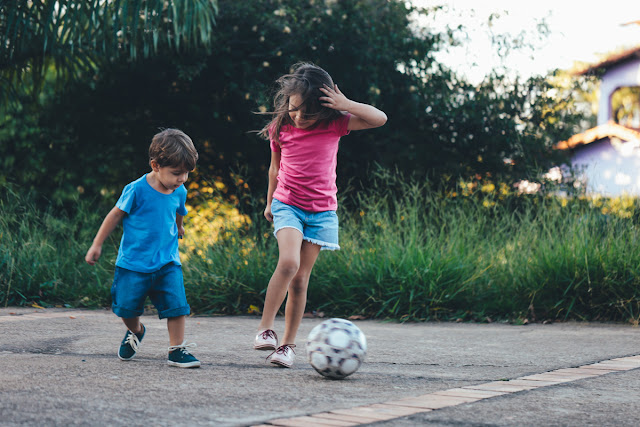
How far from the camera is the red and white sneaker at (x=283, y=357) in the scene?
3688 millimetres

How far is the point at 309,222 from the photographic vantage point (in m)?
3.92

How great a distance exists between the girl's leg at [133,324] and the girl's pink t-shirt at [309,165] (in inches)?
38.2

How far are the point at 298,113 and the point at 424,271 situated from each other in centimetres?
276

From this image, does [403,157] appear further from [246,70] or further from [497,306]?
[497,306]

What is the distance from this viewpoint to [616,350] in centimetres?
439

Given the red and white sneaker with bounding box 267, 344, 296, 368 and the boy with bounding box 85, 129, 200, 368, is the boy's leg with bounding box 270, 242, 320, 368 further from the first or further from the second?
the boy with bounding box 85, 129, 200, 368

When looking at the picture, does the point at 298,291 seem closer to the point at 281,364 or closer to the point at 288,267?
the point at 288,267

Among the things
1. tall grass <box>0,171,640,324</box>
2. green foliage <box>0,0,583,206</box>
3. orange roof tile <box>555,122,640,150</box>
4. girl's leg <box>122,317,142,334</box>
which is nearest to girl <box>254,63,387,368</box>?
girl's leg <box>122,317,142,334</box>

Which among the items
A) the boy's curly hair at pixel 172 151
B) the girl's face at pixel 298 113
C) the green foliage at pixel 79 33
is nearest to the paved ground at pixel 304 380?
the boy's curly hair at pixel 172 151

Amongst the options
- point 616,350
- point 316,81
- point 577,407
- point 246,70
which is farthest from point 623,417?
point 246,70

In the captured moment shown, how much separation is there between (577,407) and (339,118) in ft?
6.17

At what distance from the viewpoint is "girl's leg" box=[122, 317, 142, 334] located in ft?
12.5

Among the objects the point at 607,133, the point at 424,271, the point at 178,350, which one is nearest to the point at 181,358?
the point at 178,350

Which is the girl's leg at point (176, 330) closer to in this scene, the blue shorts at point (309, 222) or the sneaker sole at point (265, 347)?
the sneaker sole at point (265, 347)
